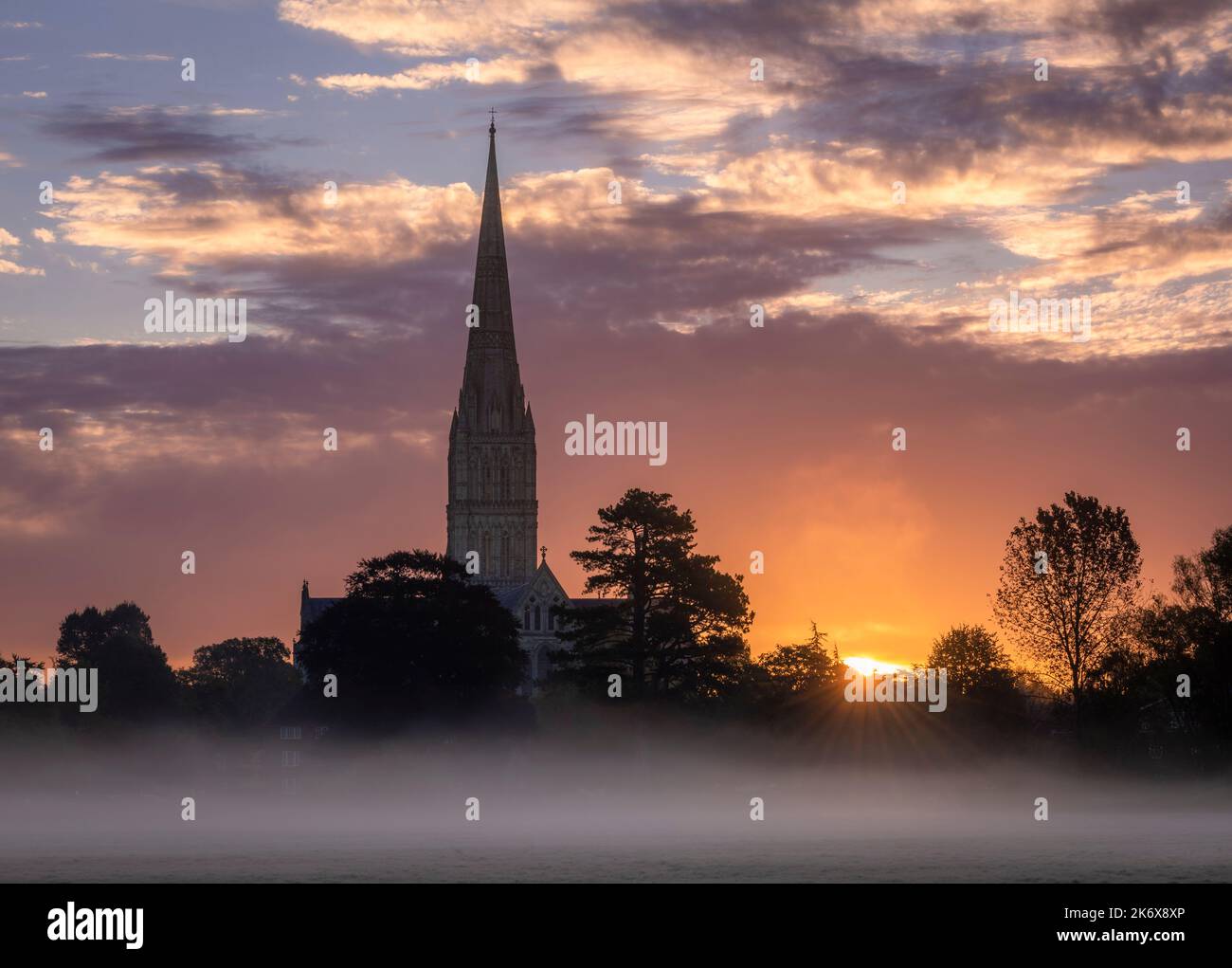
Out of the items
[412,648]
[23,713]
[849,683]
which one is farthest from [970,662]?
[23,713]

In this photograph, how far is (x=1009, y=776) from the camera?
127188 mm

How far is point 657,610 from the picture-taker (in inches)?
4924

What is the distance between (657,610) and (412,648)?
16.3 meters

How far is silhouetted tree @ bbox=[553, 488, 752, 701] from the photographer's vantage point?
12456 cm

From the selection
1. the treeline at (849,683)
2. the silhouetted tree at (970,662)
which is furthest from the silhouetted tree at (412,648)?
the silhouetted tree at (970,662)

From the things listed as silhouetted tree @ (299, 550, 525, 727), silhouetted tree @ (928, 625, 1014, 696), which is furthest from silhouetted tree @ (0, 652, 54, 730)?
silhouetted tree @ (928, 625, 1014, 696)

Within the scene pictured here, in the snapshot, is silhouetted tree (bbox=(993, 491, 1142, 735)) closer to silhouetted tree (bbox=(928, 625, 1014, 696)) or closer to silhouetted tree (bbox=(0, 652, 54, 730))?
silhouetted tree (bbox=(928, 625, 1014, 696))

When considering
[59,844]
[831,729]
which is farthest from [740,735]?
[59,844]

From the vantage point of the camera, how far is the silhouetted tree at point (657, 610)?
409 feet

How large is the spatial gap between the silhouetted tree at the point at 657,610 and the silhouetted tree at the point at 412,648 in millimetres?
9581

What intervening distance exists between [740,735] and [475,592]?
21.8 metres

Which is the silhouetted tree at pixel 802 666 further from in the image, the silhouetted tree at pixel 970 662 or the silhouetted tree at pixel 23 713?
the silhouetted tree at pixel 23 713

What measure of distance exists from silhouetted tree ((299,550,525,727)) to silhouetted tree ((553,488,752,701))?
9581 mm
